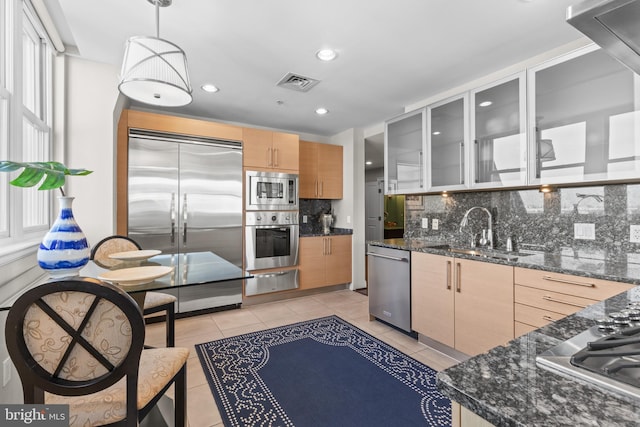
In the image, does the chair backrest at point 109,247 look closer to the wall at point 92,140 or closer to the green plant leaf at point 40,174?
the wall at point 92,140

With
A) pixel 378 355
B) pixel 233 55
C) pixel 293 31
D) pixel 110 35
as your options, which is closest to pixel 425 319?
pixel 378 355

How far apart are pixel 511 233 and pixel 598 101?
1.13m

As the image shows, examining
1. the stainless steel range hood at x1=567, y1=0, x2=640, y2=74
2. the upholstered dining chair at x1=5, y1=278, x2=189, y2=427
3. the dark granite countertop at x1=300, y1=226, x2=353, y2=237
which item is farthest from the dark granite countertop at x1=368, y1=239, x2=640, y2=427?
the dark granite countertop at x1=300, y1=226, x2=353, y2=237

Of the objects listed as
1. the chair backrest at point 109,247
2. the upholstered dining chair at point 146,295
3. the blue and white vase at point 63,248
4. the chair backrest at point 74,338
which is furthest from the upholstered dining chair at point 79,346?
the chair backrest at point 109,247

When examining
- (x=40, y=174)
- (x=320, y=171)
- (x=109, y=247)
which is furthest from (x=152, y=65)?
(x=320, y=171)

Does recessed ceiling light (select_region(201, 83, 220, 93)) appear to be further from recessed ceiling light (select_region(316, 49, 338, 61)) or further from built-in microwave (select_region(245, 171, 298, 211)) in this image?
recessed ceiling light (select_region(316, 49, 338, 61))

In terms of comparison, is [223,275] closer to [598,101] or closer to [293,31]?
[293,31]

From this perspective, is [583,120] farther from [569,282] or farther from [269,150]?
[269,150]

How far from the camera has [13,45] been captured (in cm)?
182

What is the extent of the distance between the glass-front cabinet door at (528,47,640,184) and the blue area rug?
1769 mm

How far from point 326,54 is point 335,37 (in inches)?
9.0

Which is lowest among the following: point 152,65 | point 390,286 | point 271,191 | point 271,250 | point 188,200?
point 390,286

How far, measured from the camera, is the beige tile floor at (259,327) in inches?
77.4

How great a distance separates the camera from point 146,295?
7.31 ft
